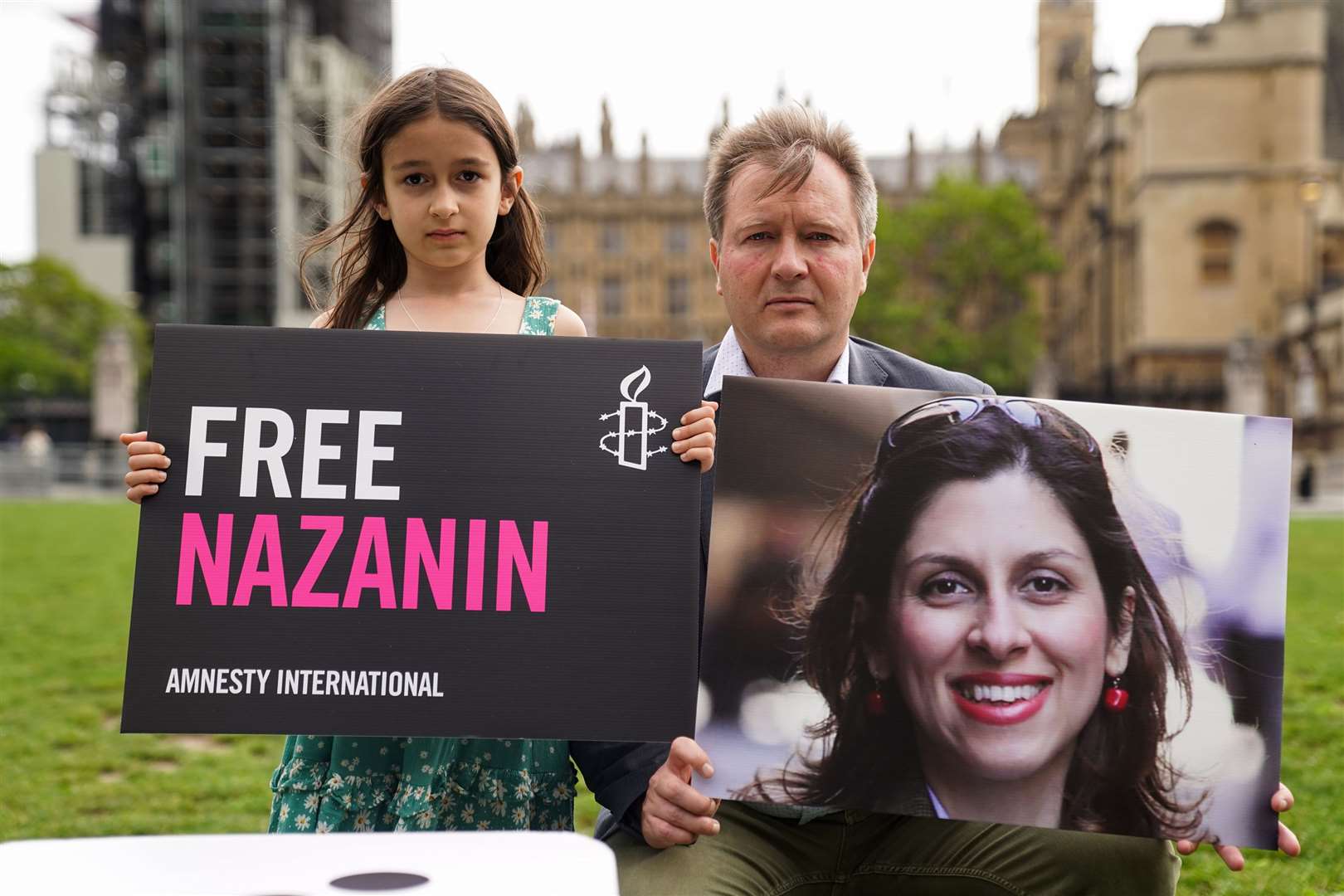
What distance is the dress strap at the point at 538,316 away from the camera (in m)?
2.58

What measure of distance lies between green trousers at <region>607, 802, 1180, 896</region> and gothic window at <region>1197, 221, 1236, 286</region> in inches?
1812

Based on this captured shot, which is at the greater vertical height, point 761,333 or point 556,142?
point 556,142

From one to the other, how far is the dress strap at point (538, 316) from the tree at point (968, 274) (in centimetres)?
4311

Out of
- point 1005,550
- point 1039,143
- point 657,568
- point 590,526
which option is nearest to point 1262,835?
point 1005,550

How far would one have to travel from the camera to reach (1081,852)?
2357 millimetres

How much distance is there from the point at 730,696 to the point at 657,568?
28 cm

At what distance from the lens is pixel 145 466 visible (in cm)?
213

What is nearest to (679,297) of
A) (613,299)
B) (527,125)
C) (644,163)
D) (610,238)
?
(613,299)

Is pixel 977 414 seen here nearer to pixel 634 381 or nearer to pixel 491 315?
pixel 634 381

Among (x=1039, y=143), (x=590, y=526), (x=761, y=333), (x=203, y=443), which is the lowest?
(x=590, y=526)

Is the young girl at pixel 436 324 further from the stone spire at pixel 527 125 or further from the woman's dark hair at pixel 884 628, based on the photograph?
the stone spire at pixel 527 125

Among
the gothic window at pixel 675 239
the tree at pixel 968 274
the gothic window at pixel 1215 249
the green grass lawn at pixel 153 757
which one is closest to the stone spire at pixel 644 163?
the gothic window at pixel 675 239

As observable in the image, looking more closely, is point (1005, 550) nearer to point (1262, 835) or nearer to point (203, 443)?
point (1262, 835)

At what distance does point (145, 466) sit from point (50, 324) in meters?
48.9
